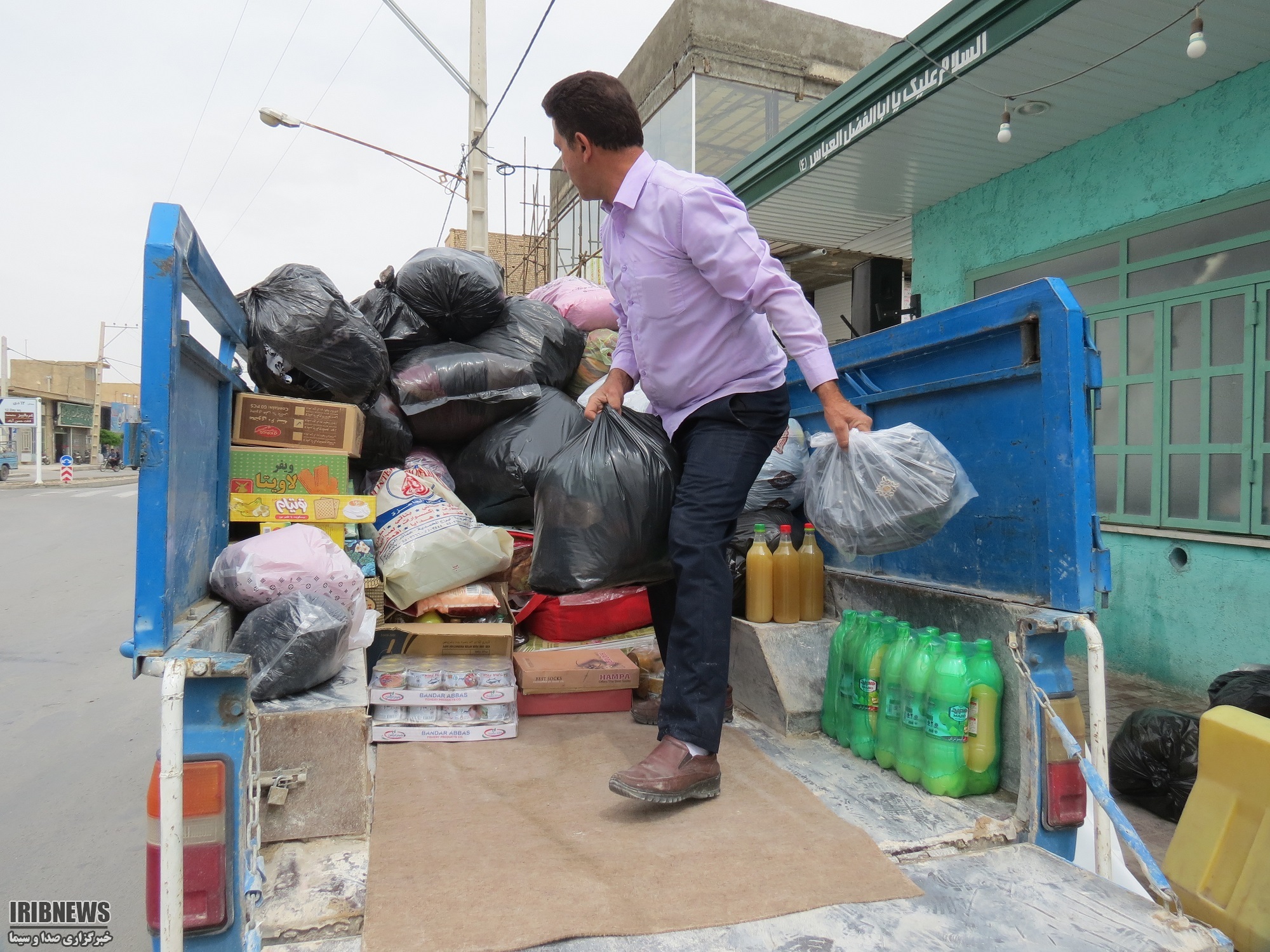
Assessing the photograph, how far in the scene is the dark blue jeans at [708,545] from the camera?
1.94 m

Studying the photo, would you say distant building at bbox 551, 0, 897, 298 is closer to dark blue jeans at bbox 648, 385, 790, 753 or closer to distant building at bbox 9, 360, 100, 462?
dark blue jeans at bbox 648, 385, 790, 753

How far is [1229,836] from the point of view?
218 centimetres

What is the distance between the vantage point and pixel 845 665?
2309mm

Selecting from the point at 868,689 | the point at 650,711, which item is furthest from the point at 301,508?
the point at 868,689

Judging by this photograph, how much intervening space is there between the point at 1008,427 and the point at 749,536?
1.10 meters

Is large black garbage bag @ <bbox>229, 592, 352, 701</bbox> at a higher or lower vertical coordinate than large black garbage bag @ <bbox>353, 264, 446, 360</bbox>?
lower

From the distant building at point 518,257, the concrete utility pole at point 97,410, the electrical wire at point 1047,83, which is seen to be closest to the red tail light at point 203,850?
the electrical wire at point 1047,83

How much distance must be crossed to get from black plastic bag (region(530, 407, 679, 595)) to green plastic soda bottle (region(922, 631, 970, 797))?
73 centimetres

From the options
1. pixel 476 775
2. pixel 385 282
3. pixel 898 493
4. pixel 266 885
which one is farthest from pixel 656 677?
pixel 385 282

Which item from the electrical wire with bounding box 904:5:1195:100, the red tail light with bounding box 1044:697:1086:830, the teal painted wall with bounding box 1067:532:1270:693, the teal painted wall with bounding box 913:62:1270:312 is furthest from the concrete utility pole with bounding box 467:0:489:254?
the red tail light with bounding box 1044:697:1086:830

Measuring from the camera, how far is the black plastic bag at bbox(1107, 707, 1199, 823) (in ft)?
9.99

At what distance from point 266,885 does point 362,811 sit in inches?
10.4

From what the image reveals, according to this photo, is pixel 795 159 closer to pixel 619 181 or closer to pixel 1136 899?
pixel 619 181

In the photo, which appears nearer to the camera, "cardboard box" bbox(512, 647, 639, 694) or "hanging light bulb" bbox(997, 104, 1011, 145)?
"cardboard box" bbox(512, 647, 639, 694)
